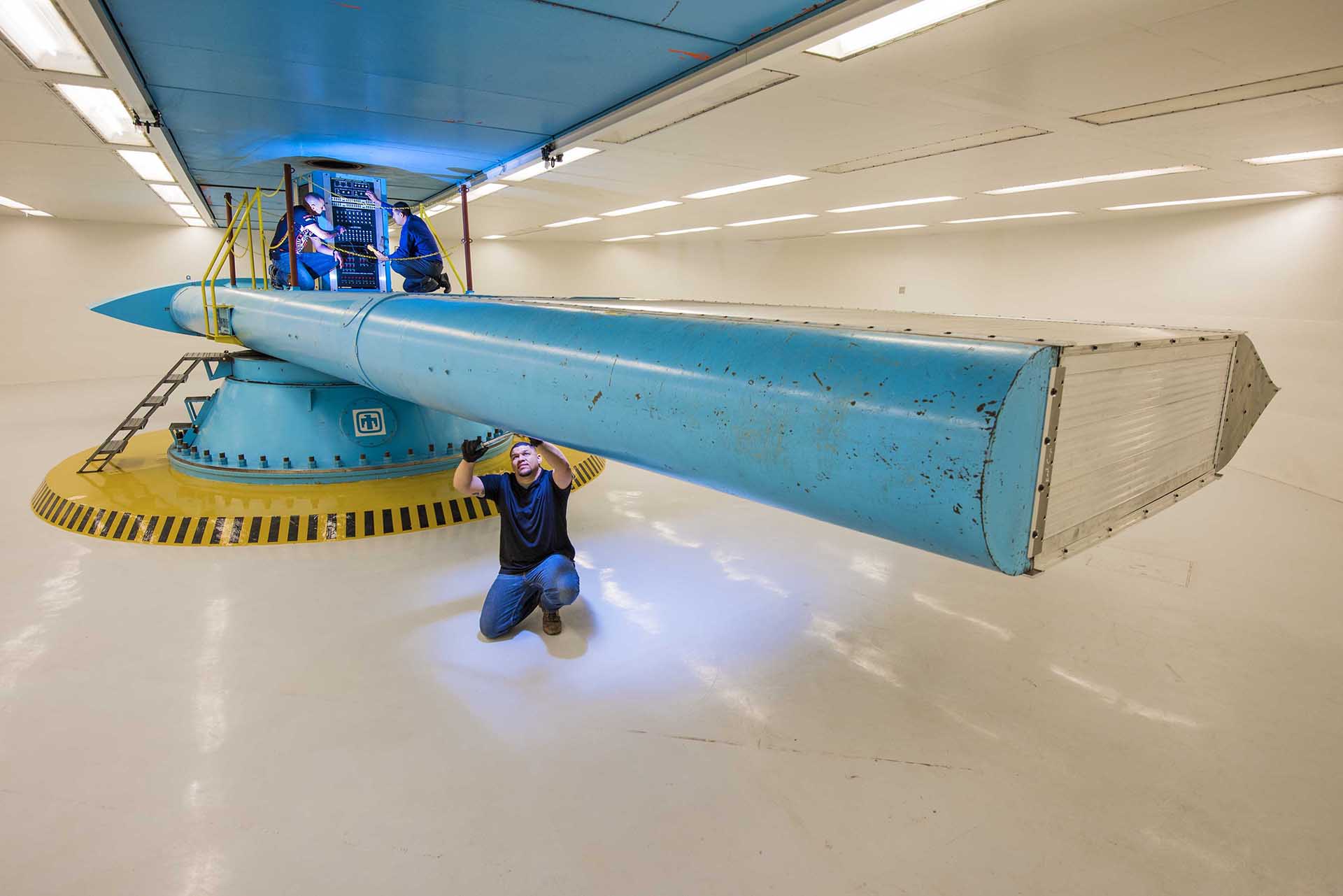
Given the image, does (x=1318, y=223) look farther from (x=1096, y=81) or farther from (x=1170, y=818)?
(x=1170, y=818)

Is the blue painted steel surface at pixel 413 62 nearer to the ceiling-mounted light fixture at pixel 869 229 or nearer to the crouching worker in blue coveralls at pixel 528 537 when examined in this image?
the crouching worker in blue coveralls at pixel 528 537

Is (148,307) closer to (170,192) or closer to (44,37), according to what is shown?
(170,192)

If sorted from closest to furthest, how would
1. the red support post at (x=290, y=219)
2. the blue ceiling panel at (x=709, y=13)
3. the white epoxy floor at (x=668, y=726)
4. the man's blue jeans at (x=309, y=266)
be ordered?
1. the white epoxy floor at (x=668, y=726)
2. the blue ceiling panel at (x=709, y=13)
3. the red support post at (x=290, y=219)
4. the man's blue jeans at (x=309, y=266)

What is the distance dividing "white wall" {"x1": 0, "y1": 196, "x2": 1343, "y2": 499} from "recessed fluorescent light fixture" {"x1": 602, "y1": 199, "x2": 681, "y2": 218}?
184 inches

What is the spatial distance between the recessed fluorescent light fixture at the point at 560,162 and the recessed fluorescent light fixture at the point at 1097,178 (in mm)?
4286

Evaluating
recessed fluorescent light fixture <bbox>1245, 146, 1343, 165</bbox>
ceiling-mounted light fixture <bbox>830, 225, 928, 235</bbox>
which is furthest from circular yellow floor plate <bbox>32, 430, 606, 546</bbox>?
ceiling-mounted light fixture <bbox>830, 225, 928, 235</bbox>

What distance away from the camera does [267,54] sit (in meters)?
3.74

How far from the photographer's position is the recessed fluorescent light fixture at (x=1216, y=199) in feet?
23.6

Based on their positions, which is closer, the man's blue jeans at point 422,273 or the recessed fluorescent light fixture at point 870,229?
the man's blue jeans at point 422,273

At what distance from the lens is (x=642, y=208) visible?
397 inches

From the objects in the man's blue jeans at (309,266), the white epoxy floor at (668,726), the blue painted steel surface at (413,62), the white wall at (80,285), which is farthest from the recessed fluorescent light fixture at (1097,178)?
the white wall at (80,285)

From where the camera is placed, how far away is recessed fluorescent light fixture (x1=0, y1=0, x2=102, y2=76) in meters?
3.11

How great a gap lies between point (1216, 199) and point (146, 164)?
37.1 feet

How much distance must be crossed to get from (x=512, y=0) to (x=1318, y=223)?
8.85 metres
